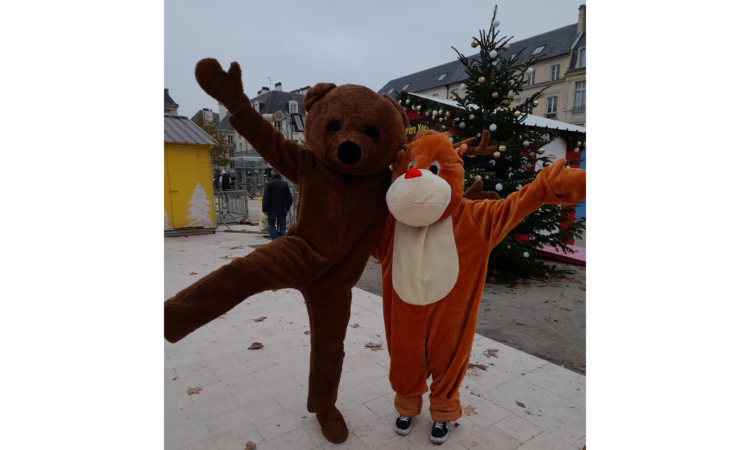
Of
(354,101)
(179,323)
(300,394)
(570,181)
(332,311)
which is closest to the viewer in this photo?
(179,323)

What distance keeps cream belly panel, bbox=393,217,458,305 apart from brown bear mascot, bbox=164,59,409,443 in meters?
0.21

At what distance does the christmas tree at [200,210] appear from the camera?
439 inches

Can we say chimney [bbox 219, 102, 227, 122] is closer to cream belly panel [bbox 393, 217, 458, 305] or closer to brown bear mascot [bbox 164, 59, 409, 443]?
brown bear mascot [bbox 164, 59, 409, 443]

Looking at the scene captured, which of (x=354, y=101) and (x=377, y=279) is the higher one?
(x=354, y=101)

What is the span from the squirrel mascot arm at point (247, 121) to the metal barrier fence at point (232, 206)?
1280 cm

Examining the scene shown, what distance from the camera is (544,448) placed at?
8.29 ft

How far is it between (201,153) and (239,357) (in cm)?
877

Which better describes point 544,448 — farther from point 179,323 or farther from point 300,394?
point 179,323

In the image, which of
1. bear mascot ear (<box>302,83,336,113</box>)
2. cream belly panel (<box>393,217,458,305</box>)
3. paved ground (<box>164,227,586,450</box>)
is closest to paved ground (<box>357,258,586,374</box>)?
paved ground (<box>164,227,586,450</box>)

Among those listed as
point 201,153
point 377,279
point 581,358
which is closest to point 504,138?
point 377,279

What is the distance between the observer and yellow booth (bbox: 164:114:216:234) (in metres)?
10.7

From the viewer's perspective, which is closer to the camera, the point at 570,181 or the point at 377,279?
the point at 570,181

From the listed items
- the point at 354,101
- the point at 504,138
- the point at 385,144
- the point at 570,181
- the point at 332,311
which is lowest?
the point at 332,311

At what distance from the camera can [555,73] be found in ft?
102
